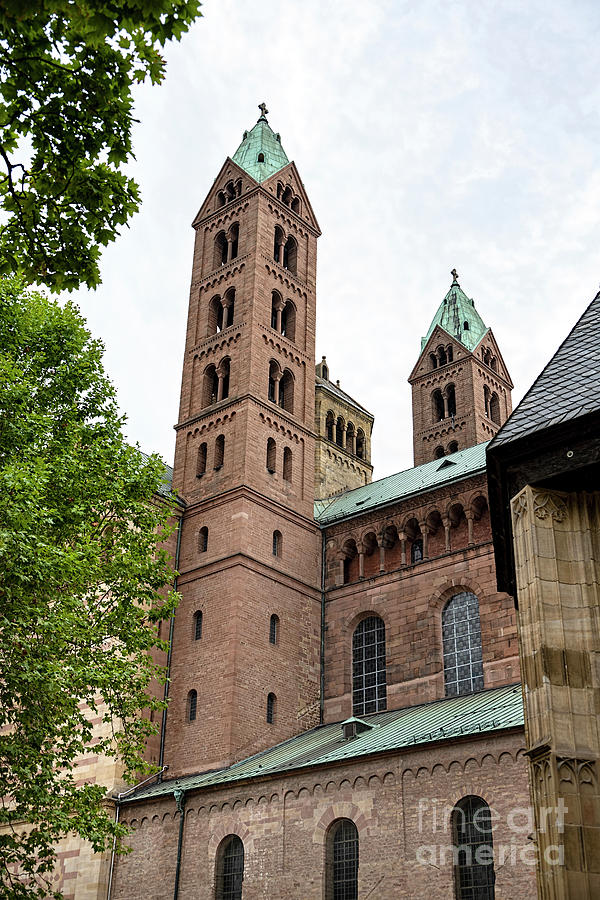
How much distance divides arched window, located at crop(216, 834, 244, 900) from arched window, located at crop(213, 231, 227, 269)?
25852mm

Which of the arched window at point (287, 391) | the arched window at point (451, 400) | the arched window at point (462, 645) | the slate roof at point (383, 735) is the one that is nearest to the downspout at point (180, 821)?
the slate roof at point (383, 735)

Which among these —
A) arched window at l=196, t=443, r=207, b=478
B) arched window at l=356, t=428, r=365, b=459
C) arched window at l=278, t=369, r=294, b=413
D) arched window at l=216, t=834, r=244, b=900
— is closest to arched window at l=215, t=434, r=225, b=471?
arched window at l=196, t=443, r=207, b=478

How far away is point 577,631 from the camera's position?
11.9m

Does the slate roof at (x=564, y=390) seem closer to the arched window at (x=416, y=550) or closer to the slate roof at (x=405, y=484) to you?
the slate roof at (x=405, y=484)

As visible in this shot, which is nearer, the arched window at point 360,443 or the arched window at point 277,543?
the arched window at point 277,543

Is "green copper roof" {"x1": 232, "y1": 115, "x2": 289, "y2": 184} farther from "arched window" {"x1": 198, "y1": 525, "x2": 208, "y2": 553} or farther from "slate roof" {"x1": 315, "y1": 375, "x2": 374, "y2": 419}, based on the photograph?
"arched window" {"x1": 198, "y1": 525, "x2": 208, "y2": 553}

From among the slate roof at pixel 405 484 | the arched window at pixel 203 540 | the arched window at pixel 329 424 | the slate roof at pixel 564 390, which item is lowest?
the slate roof at pixel 564 390

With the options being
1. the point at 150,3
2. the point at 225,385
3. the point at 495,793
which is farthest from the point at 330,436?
the point at 150,3

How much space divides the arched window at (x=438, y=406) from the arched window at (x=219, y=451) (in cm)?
2027

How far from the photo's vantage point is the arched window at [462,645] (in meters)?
31.5

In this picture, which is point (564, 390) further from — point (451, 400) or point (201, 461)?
point (451, 400)

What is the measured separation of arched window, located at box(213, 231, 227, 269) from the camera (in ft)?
144

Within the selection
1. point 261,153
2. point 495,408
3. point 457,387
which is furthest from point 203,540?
point 495,408

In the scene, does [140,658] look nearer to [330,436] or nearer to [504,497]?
[504,497]
